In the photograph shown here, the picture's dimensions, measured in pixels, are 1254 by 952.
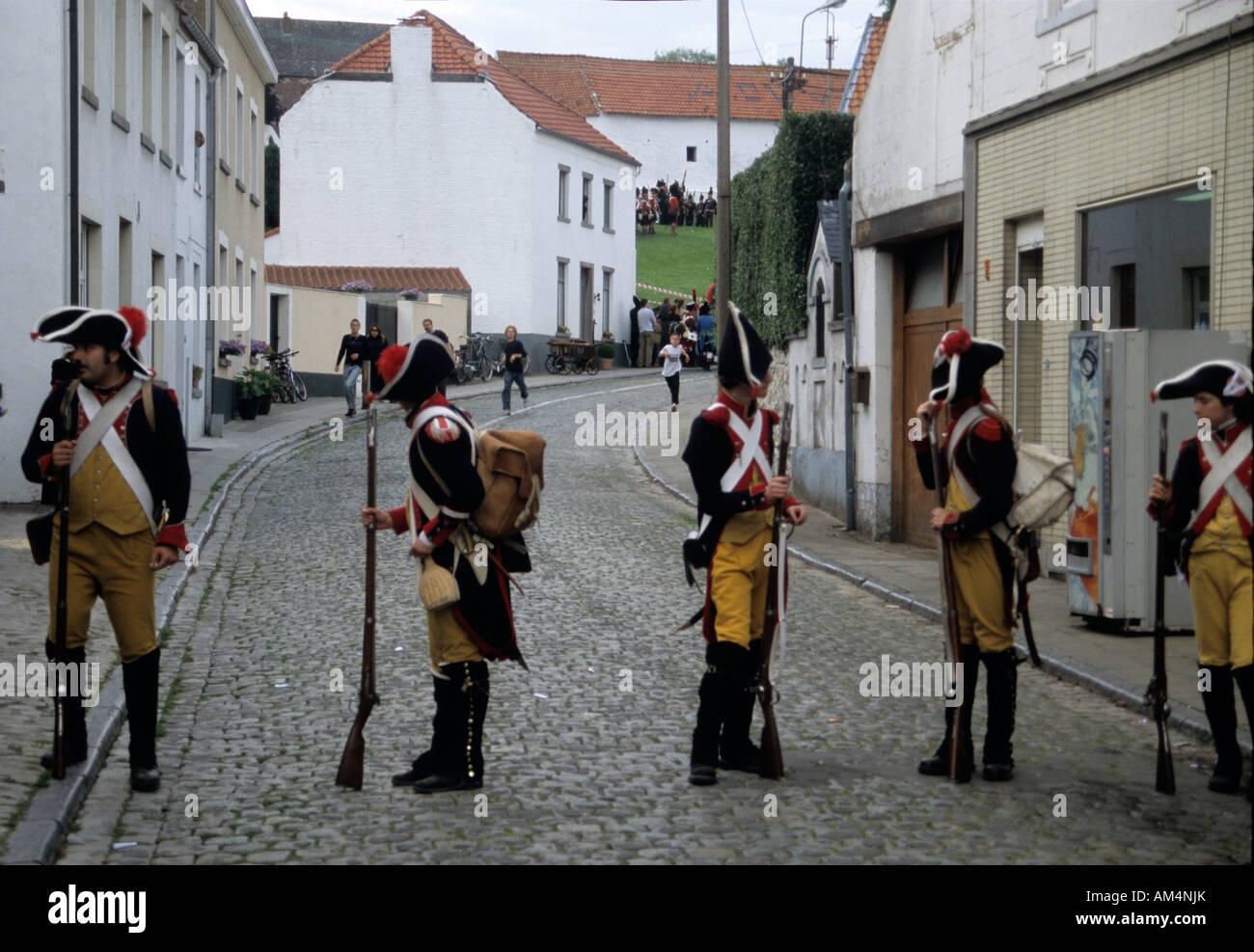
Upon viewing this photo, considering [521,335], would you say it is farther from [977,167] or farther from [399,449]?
[977,167]

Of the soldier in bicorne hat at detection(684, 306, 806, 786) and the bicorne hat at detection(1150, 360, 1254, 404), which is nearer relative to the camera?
the bicorne hat at detection(1150, 360, 1254, 404)

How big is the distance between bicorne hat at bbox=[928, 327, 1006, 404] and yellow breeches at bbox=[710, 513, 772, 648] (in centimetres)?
96

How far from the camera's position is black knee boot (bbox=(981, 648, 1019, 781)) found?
7.20 metres

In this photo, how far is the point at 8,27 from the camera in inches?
692

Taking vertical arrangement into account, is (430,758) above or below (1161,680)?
below

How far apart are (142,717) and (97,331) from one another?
1588mm

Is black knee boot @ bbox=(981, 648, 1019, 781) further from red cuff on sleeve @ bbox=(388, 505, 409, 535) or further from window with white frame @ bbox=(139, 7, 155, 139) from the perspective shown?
window with white frame @ bbox=(139, 7, 155, 139)

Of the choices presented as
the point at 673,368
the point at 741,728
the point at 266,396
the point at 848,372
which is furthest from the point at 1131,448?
the point at 266,396

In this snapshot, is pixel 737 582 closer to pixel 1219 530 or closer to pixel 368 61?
pixel 1219 530

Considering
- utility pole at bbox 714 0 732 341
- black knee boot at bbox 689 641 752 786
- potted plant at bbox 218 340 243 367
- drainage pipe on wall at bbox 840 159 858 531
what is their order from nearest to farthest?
black knee boot at bbox 689 641 752 786, drainage pipe on wall at bbox 840 159 858 531, utility pole at bbox 714 0 732 341, potted plant at bbox 218 340 243 367

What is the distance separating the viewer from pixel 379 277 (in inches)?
1876

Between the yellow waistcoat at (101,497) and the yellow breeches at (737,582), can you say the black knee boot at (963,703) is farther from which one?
the yellow waistcoat at (101,497)

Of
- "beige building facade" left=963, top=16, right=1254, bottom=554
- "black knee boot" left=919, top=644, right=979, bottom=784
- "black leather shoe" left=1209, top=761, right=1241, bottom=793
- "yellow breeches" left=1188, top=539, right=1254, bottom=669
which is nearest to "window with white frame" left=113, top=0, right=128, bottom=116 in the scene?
"beige building facade" left=963, top=16, right=1254, bottom=554
